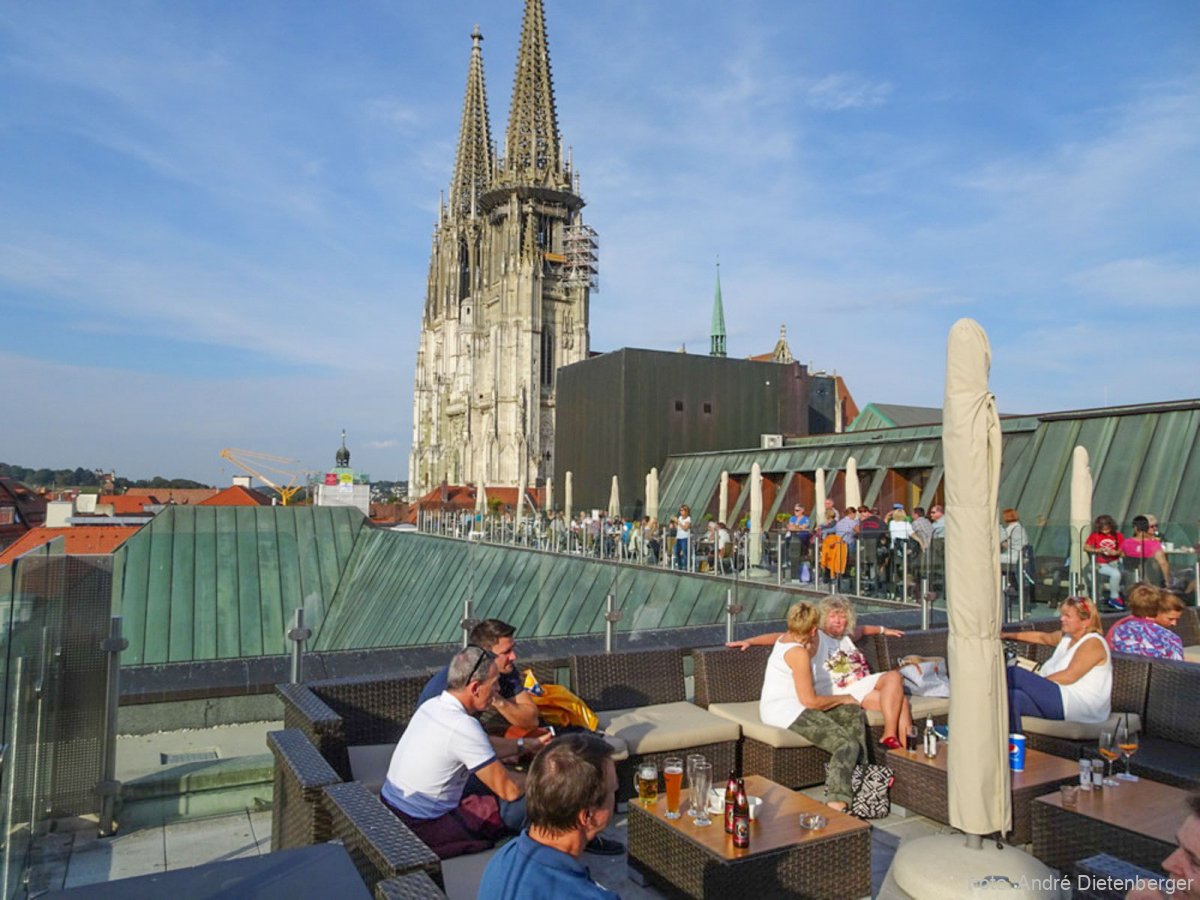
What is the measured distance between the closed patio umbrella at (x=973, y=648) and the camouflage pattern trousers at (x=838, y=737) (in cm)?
99

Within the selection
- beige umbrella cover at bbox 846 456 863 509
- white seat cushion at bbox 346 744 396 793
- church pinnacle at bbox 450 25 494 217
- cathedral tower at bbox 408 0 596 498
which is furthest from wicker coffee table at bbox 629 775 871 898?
church pinnacle at bbox 450 25 494 217

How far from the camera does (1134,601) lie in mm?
5930

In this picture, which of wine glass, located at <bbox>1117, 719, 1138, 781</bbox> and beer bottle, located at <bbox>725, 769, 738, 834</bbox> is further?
wine glass, located at <bbox>1117, 719, 1138, 781</bbox>

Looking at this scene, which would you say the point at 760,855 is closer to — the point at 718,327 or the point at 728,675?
the point at 728,675

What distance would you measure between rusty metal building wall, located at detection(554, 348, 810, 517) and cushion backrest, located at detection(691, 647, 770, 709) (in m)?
24.0

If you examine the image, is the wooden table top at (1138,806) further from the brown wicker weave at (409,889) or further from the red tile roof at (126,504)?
the red tile roof at (126,504)

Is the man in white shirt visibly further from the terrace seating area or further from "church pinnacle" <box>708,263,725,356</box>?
"church pinnacle" <box>708,263,725,356</box>

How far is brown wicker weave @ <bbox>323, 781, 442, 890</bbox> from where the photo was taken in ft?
8.34

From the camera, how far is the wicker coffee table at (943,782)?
4.29 m

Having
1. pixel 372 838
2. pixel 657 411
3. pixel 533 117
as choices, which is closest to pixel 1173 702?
pixel 372 838

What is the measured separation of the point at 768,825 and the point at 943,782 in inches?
50.6

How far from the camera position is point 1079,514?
11.5m

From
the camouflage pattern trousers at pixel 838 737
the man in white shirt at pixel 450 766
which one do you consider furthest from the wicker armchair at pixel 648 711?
the man in white shirt at pixel 450 766

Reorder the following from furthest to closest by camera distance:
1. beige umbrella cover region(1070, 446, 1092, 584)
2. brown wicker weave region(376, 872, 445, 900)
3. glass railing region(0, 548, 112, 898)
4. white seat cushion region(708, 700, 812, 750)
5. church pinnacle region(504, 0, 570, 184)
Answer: church pinnacle region(504, 0, 570, 184) → beige umbrella cover region(1070, 446, 1092, 584) → white seat cushion region(708, 700, 812, 750) → glass railing region(0, 548, 112, 898) → brown wicker weave region(376, 872, 445, 900)
